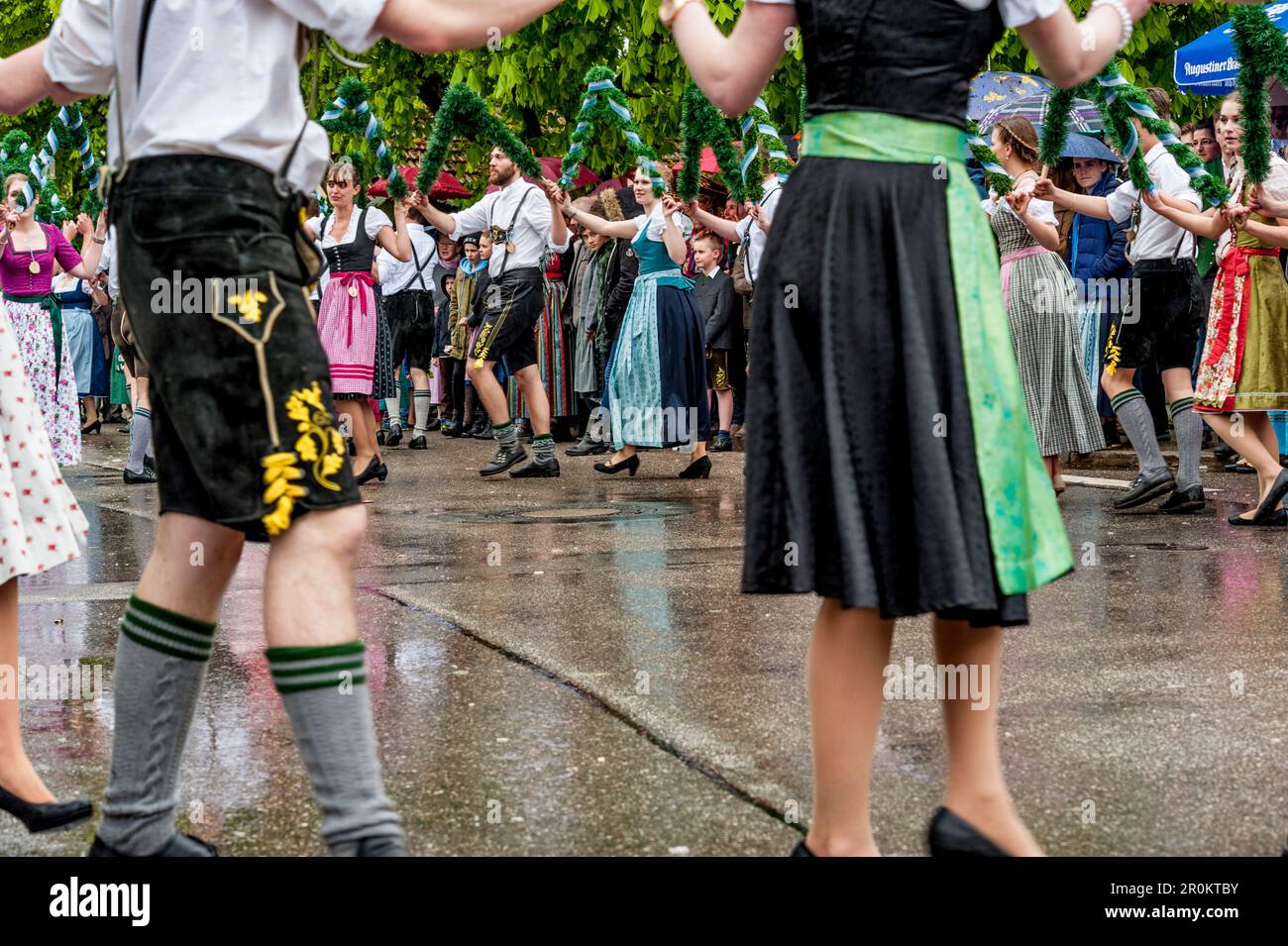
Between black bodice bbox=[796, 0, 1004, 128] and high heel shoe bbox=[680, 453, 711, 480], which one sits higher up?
black bodice bbox=[796, 0, 1004, 128]

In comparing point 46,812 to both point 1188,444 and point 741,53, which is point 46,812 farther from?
point 1188,444

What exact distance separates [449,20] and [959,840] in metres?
1.59

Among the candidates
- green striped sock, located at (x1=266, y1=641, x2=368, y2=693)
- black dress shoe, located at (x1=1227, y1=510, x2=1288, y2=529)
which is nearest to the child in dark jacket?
black dress shoe, located at (x1=1227, y1=510, x2=1288, y2=529)

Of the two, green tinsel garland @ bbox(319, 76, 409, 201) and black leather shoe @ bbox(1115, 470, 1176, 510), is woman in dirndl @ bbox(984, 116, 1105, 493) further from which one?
green tinsel garland @ bbox(319, 76, 409, 201)

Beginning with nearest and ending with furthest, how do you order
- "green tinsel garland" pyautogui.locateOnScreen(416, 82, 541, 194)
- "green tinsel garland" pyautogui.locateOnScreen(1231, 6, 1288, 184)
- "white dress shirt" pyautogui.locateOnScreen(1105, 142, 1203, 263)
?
"green tinsel garland" pyautogui.locateOnScreen(1231, 6, 1288, 184)
"white dress shirt" pyautogui.locateOnScreen(1105, 142, 1203, 263)
"green tinsel garland" pyautogui.locateOnScreen(416, 82, 541, 194)

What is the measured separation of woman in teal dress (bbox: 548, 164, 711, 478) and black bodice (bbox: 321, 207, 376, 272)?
51.4 inches

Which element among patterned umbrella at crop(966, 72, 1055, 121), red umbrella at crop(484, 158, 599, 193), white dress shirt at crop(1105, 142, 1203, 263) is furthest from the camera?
red umbrella at crop(484, 158, 599, 193)

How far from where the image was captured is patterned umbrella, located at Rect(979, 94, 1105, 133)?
13102mm

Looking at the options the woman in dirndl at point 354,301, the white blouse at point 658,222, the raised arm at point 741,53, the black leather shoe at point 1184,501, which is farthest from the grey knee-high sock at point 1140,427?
the raised arm at point 741,53

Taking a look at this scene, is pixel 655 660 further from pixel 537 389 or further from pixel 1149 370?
pixel 1149 370

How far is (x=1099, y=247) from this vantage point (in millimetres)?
12367

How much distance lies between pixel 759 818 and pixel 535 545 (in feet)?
15.5

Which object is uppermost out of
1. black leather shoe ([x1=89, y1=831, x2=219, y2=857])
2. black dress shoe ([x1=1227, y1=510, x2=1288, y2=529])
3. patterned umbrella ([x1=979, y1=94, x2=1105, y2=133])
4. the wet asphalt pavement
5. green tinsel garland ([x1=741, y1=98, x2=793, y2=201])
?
patterned umbrella ([x1=979, y1=94, x2=1105, y2=133])

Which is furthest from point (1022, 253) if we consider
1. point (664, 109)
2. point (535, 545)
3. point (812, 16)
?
point (664, 109)
